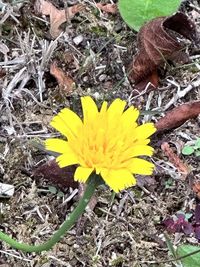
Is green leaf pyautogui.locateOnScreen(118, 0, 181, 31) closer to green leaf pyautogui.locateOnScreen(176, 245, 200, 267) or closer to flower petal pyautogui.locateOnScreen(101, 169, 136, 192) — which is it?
green leaf pyautogui.locateOnScreen(176, 245, 200, 267)

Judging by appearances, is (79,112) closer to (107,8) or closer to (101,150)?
(107,8)

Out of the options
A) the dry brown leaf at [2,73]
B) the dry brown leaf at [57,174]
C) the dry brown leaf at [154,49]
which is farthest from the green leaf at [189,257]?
the dry brown leaf at [2,73]

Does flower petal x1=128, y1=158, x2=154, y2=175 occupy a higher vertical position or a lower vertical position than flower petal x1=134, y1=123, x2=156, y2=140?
lower

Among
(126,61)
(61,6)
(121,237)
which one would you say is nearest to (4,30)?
(61,6)

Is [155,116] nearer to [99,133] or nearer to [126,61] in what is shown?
[126,61]

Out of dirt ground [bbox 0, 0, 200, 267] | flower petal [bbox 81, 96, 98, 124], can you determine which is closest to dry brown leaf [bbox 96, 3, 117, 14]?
dirt ground [bbox 0, 0, 200, 267]

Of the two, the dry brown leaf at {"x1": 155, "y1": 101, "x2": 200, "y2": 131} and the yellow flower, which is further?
the dry brown leaf at {"x1": 155, "y1": 101, "x2": 200, "y2": 131}

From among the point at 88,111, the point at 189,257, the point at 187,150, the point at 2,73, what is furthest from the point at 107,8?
the point at 189,257
